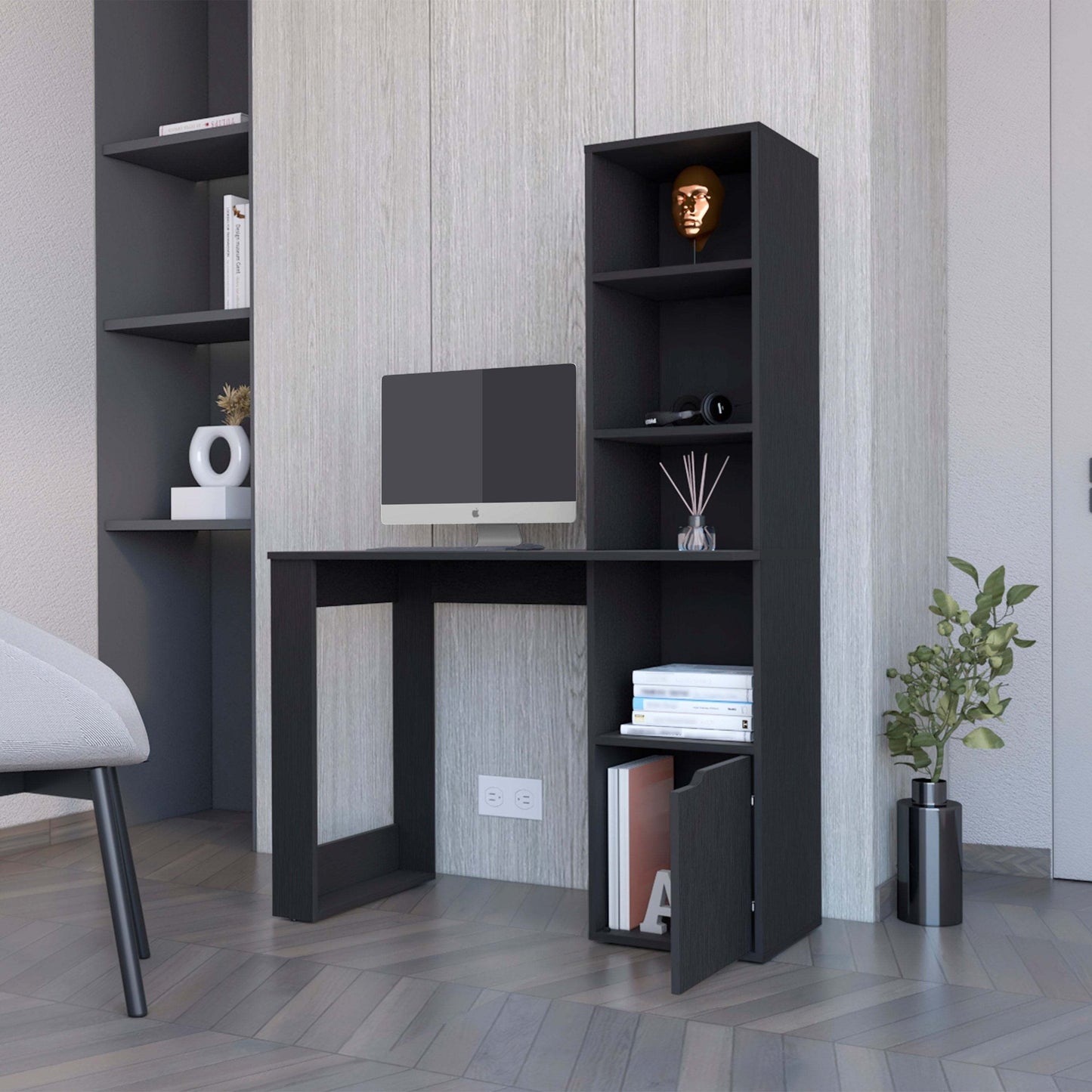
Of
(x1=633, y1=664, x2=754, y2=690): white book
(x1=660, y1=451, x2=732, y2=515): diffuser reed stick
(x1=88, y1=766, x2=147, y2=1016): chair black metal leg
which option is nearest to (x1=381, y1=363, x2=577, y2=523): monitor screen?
(x1=660, y1=451, x2=732, y2=515): diffuser reed stick

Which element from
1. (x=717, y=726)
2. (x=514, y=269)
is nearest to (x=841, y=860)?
(x=717, y=726)

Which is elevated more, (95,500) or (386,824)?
(95,500)

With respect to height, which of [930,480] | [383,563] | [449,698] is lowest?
[449,698]

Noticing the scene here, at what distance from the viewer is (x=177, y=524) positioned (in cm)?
368

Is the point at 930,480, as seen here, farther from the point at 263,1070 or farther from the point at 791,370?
the point at 263,1070

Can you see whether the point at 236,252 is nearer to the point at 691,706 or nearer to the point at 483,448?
the point at 483,448

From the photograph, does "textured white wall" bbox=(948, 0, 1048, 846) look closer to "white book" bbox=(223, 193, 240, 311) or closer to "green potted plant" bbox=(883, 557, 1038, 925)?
"green potted plant" bbox=(883, 557, 1038, 925)

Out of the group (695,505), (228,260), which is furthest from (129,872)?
(228,260)

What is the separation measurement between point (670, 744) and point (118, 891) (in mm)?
1041

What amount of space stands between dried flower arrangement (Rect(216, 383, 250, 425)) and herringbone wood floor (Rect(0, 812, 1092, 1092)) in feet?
4.48

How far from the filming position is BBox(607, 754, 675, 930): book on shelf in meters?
2.64

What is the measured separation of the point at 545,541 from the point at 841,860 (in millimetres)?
991

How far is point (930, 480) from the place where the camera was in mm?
3195

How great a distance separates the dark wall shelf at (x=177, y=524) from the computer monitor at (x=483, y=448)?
26.3 inches
